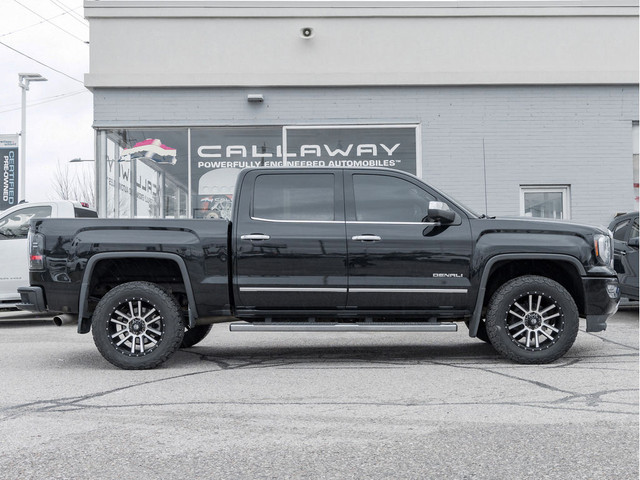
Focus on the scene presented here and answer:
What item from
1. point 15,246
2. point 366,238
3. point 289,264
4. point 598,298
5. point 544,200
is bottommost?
point 598,298

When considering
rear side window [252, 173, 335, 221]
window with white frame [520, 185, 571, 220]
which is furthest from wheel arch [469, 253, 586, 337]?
window with white frame [520, 185, 571, 220]

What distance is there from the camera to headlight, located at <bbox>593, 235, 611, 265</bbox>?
7.34m

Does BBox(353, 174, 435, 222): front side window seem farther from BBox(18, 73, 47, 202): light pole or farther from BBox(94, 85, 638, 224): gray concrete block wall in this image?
BBox(18, 73, 47, 202): light pole

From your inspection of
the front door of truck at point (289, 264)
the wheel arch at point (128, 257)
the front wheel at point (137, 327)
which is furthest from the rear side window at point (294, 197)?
the front wheel at point (137, 327)

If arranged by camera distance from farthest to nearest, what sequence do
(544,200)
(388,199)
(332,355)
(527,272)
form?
(544,200), (332,355), (527,272), (388,199)

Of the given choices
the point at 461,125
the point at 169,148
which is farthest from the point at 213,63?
the point at 461,125

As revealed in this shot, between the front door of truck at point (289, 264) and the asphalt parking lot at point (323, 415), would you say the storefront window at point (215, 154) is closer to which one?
the asphalt parking lot at point (323, 415)

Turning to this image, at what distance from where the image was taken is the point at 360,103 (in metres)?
16.2

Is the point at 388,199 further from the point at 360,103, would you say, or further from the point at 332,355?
the point at 360,103

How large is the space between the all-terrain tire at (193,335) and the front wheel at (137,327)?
146 centimetres

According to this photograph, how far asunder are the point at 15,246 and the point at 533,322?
8164 mm

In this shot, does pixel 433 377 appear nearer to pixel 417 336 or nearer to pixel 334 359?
pixel 334 359

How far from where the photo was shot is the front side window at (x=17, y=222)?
11797mm

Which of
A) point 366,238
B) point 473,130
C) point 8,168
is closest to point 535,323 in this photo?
point 366,238
